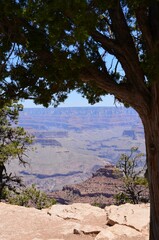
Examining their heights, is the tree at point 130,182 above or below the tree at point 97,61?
below

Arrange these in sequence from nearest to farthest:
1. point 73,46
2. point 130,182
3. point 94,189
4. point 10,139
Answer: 1. point 73,46
2. point 10,139
3. point 130,182
4. point 94,189

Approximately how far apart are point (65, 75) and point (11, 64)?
84.2 inches

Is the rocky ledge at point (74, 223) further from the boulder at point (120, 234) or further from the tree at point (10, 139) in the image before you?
the tree at point (10, 139)

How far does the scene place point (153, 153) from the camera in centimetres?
862

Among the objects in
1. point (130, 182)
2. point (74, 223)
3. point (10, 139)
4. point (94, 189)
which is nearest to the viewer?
point (74, 223)

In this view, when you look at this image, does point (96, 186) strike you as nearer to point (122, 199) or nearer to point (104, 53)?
point (122, 199)

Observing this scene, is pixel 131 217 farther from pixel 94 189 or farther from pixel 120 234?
pixel 94 189

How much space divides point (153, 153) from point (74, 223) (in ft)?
23.8

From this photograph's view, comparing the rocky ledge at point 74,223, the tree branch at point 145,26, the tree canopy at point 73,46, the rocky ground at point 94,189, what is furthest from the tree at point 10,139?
the rocky ground at point 94,189

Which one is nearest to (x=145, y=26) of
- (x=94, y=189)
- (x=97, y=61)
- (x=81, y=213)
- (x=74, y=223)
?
(x=97, y=61)

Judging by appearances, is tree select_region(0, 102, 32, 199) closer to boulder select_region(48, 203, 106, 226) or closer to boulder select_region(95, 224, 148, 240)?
boulder select_region(48, 203, 106, 226)

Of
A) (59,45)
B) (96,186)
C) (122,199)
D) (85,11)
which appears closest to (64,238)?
(59,45)

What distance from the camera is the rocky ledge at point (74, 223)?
41.7ft

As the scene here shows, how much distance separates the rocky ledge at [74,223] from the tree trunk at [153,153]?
3520 millimetres
